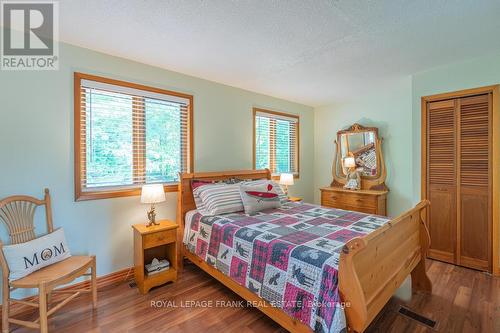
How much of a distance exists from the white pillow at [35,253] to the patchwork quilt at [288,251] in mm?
1173

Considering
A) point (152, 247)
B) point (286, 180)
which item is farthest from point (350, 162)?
point (152, 247)

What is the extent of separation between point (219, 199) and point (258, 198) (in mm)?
475

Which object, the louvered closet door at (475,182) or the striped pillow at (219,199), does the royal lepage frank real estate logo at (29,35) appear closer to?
the striped pillow at (219,199)

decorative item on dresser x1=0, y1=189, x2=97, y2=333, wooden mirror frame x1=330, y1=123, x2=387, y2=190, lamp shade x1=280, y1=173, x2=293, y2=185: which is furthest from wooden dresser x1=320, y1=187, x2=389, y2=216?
decorative item on dresser x1=0, y1=189, x2=97, y2=333

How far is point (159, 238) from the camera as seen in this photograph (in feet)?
7.85

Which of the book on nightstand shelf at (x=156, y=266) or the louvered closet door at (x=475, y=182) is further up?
the louvered closet door at (x=475, y=182)

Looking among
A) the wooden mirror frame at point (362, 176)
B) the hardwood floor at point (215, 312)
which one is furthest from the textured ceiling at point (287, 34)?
the hardwood floor at point (215, 312)

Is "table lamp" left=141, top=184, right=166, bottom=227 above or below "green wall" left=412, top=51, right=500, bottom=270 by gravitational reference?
below

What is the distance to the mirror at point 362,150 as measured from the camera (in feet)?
12.5

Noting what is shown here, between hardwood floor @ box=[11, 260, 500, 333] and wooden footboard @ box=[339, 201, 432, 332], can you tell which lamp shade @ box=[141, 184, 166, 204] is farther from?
wooden footboard @ box=[339, 201, 432, 332]

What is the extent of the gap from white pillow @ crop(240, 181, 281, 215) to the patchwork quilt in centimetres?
9

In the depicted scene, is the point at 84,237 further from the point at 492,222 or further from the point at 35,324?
the point at 492,222

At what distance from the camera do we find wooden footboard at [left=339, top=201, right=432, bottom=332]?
4.11 feet

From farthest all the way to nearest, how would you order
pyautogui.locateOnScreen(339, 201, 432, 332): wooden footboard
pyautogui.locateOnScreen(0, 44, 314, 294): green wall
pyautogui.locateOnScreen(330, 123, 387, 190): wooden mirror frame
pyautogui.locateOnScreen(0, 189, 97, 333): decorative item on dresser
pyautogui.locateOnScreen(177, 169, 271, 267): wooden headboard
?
1. pyautogui.locateOnScreen(330, 123, 387, 190): wooden mirror frame
2. pyautogui.locateOnScreen(177, 169, 271, 267): wooden headboard
3. pyautogui.locateOnScreen(0, 44, 314, 294): green wall
4. pyautogui.locateOnScreen(0, 189, 97, 333): decorative item on dresser
5. pyautogui.locateOnScreen(339, 201, 432, 332): wooden footboard
